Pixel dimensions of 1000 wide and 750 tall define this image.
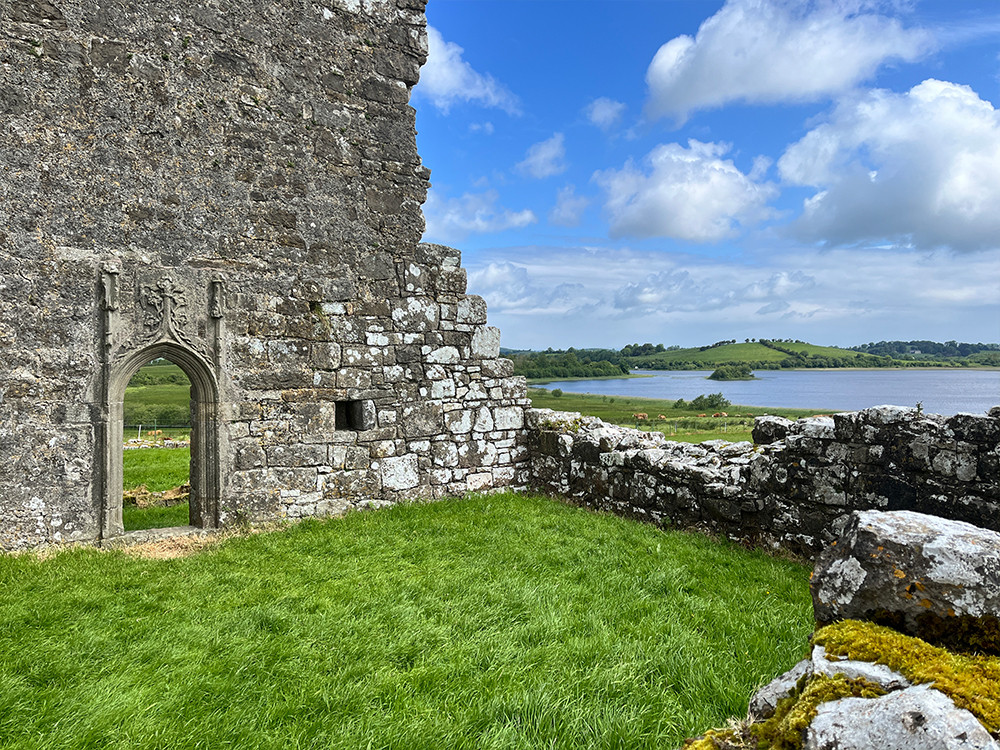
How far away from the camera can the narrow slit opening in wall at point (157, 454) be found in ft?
29.9

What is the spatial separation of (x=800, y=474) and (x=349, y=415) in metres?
5.80

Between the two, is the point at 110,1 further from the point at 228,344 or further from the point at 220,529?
the point at 220,529

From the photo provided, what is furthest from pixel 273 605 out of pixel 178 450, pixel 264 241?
pixel 178 450

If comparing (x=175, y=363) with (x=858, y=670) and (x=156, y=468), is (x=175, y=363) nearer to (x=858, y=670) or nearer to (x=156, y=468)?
(x=156, y=468)

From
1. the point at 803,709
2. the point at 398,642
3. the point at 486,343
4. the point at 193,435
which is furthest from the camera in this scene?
the point at 486,343

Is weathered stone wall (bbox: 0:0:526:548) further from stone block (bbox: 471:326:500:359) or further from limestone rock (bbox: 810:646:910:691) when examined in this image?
limestone rock (bbox: 810:646:910:691)

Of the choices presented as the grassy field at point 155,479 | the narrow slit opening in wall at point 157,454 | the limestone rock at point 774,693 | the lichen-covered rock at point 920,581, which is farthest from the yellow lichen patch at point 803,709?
the grassy field at point 155,479

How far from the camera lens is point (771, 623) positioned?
14.3 feet

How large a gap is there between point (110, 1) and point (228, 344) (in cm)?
421

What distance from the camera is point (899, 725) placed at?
1557mm

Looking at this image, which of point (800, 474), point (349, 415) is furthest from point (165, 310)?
point (800, 474)

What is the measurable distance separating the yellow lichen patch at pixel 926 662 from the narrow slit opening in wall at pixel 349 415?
7042 millimetres

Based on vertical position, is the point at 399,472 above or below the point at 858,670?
below

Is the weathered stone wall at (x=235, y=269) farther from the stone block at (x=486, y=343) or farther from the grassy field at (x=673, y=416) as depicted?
the grassy field at (x=673, y=416)
